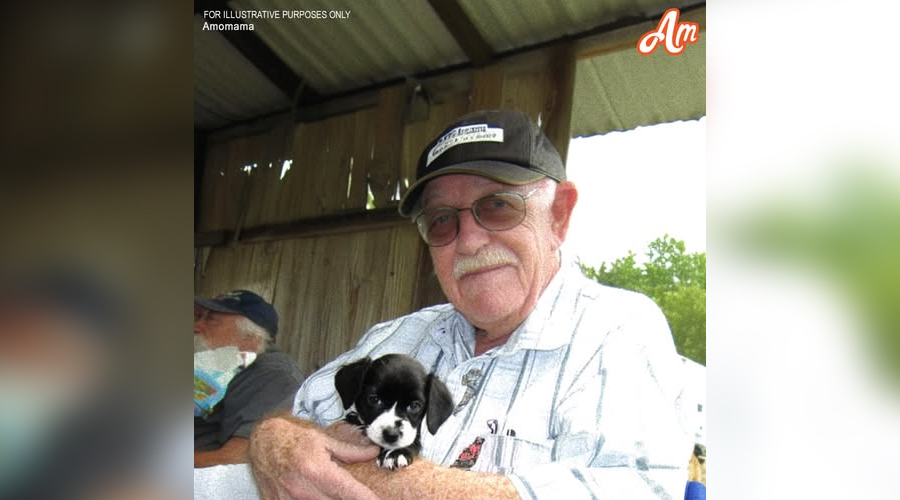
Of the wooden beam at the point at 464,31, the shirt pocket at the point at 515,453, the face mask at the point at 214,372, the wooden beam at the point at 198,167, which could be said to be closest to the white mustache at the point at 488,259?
the shirt pocket at the point at 515,453

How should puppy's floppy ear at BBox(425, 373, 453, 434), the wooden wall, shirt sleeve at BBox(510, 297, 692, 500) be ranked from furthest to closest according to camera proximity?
the wooden wall
puppy's floppy ear at BBox(425, 373, 453, 434)
shirt sleeve at BBox(510, 297, 692, 500)

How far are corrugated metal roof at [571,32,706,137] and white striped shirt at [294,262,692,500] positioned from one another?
33cm

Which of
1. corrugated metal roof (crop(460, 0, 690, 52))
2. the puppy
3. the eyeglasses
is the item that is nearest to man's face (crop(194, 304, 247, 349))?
the puppy

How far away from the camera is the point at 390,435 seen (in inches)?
57.1

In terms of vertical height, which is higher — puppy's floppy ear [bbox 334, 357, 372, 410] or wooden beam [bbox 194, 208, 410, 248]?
wooden beam [bbox 194, 208, 410, 248]

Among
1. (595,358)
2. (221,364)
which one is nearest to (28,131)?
(221,364)

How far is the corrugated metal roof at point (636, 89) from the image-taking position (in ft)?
4.71

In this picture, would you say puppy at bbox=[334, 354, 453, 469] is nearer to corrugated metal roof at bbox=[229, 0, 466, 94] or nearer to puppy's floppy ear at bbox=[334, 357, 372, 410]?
puppy's floppy ear at bbox=[334, 357, 372, 410]

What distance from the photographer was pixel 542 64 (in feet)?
5.21

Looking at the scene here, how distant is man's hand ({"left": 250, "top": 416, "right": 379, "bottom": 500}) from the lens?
1.50 meters

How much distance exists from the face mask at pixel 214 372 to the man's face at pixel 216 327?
25mm

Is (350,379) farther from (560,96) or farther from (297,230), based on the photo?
(560,96)

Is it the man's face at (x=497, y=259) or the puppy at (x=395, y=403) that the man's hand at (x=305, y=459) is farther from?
the man's face at (x=497, y=259)

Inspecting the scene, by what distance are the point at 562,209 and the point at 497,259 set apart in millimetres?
177
